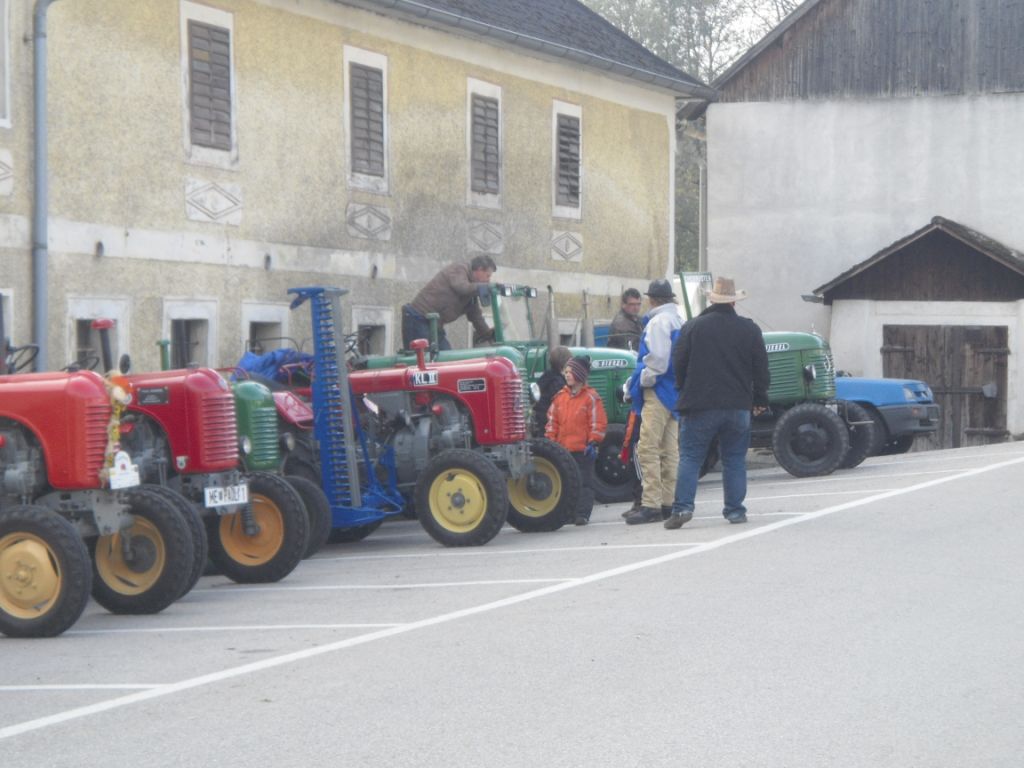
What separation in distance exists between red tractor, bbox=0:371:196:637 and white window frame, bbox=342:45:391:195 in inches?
471

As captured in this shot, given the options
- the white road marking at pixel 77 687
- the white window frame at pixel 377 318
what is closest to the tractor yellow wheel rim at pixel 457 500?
the white road marking at pixel 77 687

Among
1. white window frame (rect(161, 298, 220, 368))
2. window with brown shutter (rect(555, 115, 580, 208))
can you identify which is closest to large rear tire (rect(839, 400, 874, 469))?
white window frame (rect(161, 298, 220, 368))

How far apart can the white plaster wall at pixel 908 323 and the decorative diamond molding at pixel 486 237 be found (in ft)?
32.9

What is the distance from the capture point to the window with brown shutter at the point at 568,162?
91.4 feet

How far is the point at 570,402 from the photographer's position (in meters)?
16.0

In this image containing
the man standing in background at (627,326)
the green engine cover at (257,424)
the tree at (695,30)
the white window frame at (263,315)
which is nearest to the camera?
the green engine cover at (257,424)

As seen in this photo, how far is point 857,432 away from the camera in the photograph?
2162 cm

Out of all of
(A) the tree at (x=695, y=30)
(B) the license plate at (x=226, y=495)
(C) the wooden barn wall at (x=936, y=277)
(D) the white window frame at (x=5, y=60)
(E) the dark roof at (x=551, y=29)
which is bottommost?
(B) the license plate at (x=226, y=495)

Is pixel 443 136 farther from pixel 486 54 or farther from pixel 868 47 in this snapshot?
pixel 868 47

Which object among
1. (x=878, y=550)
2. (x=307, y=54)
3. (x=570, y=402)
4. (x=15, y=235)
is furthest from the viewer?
(x=307, y=54)

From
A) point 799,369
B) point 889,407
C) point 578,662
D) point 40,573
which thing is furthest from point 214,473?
point 889,407

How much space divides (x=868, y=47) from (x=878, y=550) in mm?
24587

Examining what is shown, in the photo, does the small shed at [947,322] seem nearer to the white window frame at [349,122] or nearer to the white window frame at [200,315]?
the white window frame at [349,122]

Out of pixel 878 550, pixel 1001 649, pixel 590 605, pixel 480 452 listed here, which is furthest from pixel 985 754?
pixel 480 452
